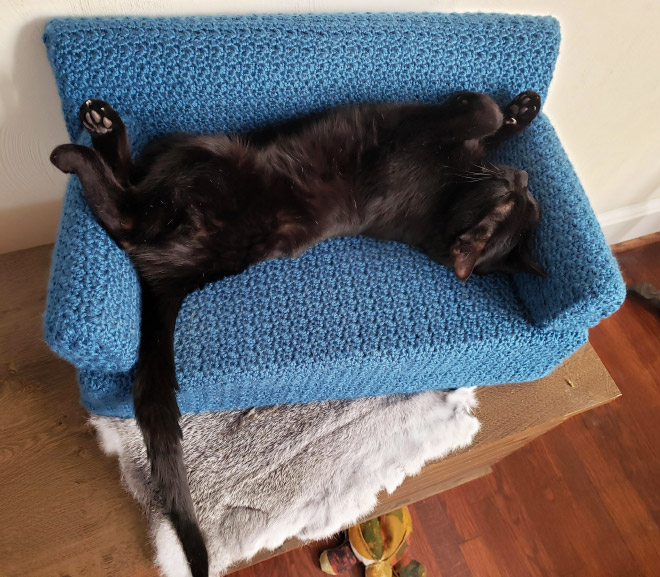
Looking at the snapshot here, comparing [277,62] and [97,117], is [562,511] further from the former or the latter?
[97,117]

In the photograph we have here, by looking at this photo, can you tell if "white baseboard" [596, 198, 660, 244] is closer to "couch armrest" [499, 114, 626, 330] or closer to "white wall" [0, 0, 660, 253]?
"white wall" [0, 0, 660, 253]

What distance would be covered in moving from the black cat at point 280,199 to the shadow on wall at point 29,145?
222 mm

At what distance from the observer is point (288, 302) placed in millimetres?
1021

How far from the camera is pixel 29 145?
113cm

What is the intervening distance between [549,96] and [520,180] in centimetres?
44

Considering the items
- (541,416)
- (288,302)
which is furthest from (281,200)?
(541,416)

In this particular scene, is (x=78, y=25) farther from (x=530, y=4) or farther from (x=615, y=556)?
(x=615, y=556)

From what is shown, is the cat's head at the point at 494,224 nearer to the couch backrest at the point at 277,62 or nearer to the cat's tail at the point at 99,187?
the couch backrest at the point at 277,62

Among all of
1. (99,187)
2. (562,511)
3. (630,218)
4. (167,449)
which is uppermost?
(99,187)

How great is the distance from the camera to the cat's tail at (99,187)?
32.5 inches

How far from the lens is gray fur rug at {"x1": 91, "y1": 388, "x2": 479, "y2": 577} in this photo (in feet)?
3.37

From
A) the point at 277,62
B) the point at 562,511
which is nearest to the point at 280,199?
the point at 277,62

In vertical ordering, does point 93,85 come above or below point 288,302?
above

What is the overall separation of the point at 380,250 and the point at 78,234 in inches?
25.4
